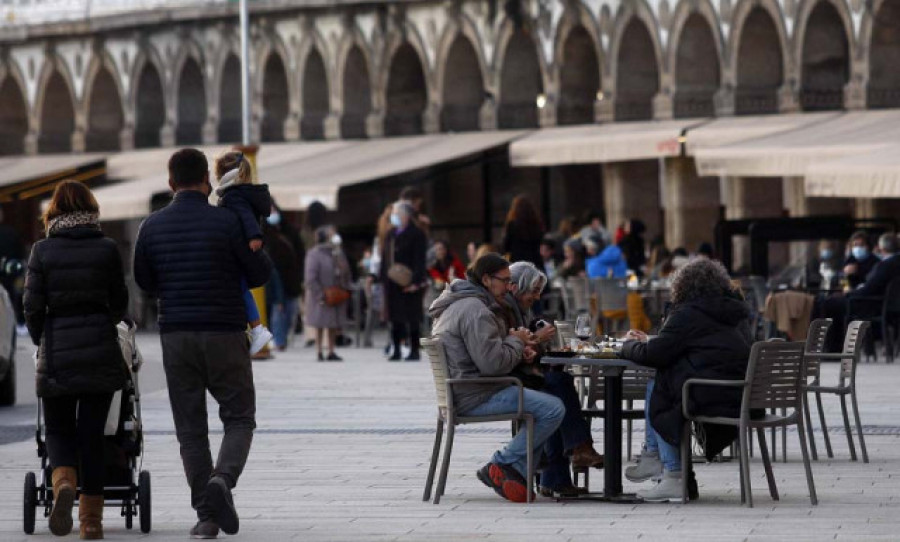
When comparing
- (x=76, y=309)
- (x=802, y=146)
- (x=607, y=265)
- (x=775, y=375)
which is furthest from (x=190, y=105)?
(x=76, y=309)

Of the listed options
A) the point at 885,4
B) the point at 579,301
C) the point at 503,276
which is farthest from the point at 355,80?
the point at 503,276

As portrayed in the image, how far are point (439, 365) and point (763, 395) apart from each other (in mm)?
1710

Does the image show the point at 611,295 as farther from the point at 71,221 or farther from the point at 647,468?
the point at 71,221

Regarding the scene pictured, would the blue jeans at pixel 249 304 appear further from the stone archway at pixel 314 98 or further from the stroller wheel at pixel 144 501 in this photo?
the stone archway at pixel 314 98

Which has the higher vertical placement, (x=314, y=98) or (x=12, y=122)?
(x=314, y=98)

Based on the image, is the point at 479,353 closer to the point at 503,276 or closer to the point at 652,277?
the point at 503,276

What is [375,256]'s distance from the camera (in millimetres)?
32219

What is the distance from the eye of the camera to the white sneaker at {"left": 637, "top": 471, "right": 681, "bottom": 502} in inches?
530

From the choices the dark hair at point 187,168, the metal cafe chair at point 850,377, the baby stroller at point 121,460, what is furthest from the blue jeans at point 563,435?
the dark hair at point 187,168

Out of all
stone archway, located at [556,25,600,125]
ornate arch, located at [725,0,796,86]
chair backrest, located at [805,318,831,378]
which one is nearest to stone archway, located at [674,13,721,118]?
ornate arch, located at [725,0,796,86]

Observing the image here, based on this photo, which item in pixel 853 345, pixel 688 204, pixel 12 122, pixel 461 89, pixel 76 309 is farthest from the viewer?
pixel 12 122

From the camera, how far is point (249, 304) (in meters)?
12.6

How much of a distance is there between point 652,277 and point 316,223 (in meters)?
4.20

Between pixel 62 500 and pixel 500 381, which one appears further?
pixel 500 381
